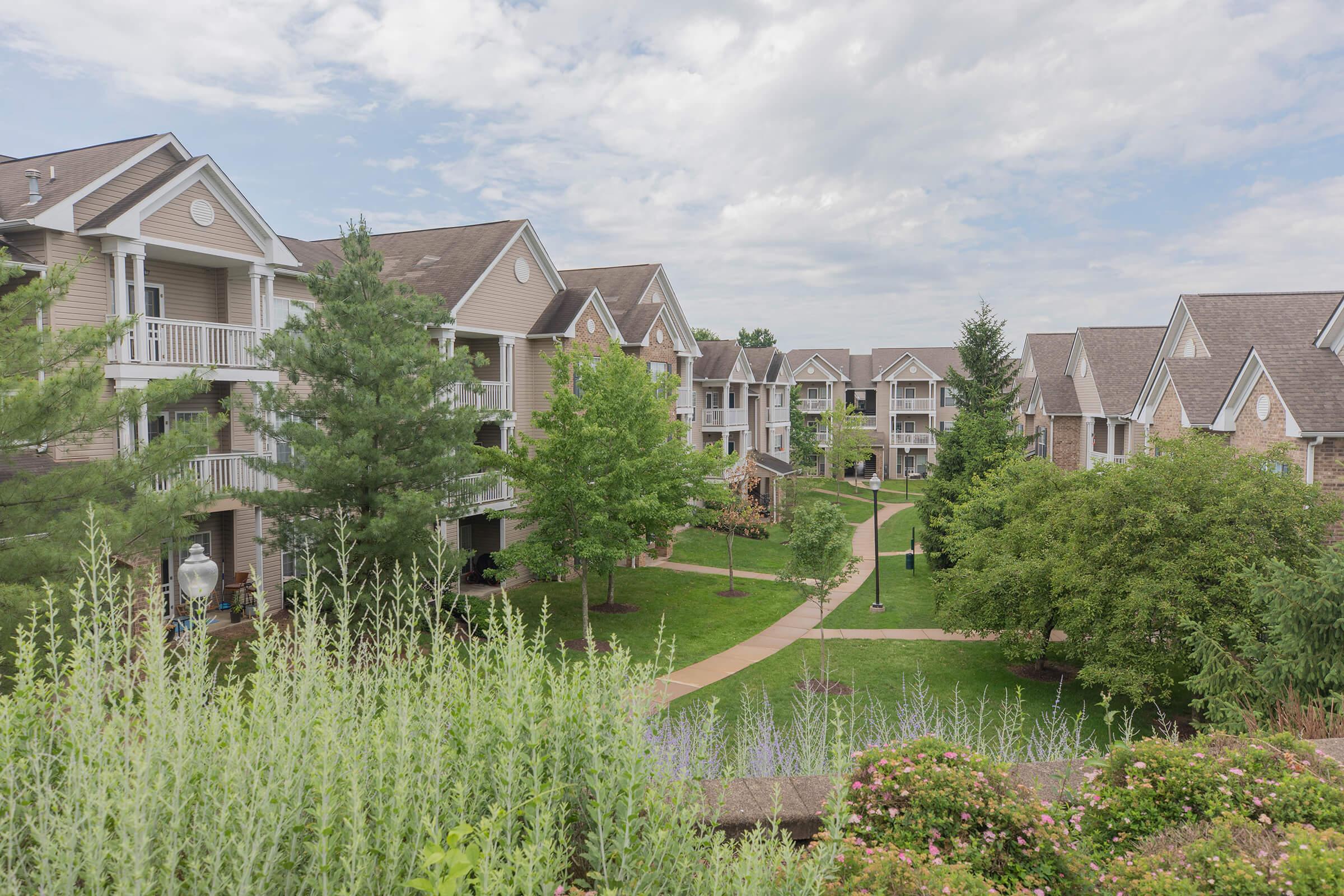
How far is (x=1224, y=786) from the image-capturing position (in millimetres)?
5223

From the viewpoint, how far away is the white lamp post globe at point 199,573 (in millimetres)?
8203

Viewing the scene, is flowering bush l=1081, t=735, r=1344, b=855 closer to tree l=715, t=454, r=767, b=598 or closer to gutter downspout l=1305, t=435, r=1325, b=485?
gutter downspout l=1305, t=435, r=1325, b=485

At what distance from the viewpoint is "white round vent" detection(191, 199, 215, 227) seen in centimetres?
1728

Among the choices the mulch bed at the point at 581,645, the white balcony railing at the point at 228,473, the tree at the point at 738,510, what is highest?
the white balcony railing at the point at 228,473

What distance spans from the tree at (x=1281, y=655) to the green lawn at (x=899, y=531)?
18851 millimetres

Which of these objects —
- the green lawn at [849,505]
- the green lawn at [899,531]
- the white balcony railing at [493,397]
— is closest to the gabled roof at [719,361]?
the green lawn at [849,505]

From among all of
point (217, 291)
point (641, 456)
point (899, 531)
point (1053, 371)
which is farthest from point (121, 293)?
point (1053, 371)

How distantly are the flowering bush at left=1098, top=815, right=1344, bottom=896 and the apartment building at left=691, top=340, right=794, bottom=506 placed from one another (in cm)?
3344

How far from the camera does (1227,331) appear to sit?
24578 mm

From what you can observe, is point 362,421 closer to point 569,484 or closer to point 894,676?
point 569,484

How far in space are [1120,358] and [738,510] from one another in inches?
678

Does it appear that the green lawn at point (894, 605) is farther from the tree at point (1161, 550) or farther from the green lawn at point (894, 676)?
the tree at point (1161, 550)

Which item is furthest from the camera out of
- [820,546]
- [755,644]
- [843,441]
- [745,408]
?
[843,441]

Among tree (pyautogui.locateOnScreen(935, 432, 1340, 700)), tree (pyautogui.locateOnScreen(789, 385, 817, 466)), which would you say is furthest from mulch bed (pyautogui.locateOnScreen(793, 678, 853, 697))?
tree (pyautogui.locateOnScreen(789, 385, 817, 466))
